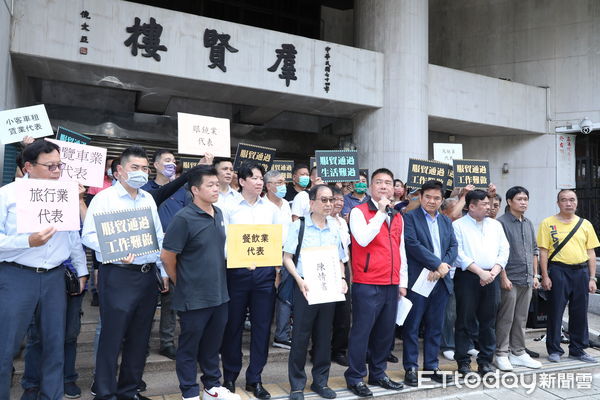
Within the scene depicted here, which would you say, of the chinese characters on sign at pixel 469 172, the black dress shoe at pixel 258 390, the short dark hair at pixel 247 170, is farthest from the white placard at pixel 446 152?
the black dress shoe at pixel 258 390

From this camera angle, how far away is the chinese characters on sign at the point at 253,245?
11.6ft

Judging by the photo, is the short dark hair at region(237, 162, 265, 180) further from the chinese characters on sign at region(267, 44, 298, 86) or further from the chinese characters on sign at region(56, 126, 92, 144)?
the chinese characters on sign at region(267, 44, 298, 86)

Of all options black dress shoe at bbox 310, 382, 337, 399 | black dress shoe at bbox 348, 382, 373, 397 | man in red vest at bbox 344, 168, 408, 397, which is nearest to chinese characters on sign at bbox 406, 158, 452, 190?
man in red vest at bbox 344, 168, 408, 397

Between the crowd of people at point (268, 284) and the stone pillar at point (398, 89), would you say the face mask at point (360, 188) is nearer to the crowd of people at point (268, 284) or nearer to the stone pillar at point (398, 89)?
the crowd of people at point (268, 284)

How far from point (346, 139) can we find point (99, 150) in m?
A: 7.64

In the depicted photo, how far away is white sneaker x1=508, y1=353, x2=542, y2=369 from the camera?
190 inches

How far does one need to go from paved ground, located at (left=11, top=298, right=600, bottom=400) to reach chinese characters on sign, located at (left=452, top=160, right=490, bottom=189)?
2034mm

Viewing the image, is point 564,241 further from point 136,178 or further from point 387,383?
point 136,178

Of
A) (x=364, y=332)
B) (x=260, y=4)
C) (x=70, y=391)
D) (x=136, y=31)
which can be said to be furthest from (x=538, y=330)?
(x=260, y=4)

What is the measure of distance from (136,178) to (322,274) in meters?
1.62

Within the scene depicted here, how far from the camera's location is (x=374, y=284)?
12.8 ft

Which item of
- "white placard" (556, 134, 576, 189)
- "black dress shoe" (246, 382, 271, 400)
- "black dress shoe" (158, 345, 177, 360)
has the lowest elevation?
"black dress shoe" (246, 382, 271, 400)

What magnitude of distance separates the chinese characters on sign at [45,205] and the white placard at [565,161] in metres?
11.9

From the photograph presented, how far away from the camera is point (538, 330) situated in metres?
6.23
